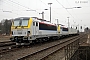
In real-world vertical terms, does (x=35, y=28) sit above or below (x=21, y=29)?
above

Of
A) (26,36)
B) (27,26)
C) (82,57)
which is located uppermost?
(27,26)

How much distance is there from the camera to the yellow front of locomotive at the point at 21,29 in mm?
17391

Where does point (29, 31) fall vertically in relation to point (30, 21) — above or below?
below

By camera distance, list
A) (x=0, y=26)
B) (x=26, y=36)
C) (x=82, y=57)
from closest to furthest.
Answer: (x=82, y=57) → (x=26, y=36) → (x=0, y=26)

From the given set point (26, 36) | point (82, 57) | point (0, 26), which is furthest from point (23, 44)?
point (0, 26)

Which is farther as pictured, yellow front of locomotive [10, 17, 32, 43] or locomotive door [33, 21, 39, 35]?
locomotive door [33, 21, 39, 35]

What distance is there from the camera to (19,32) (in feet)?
57.8

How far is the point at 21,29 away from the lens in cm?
1759

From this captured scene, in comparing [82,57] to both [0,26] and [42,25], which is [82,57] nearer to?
[42,25]

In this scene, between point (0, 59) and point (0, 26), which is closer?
point (0, 59)

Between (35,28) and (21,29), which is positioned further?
(35,28)

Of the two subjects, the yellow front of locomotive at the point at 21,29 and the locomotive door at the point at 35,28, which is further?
the locomotive door at the point at 35,28

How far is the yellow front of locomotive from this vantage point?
1739cm

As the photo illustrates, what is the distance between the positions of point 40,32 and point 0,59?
34.1 feet
